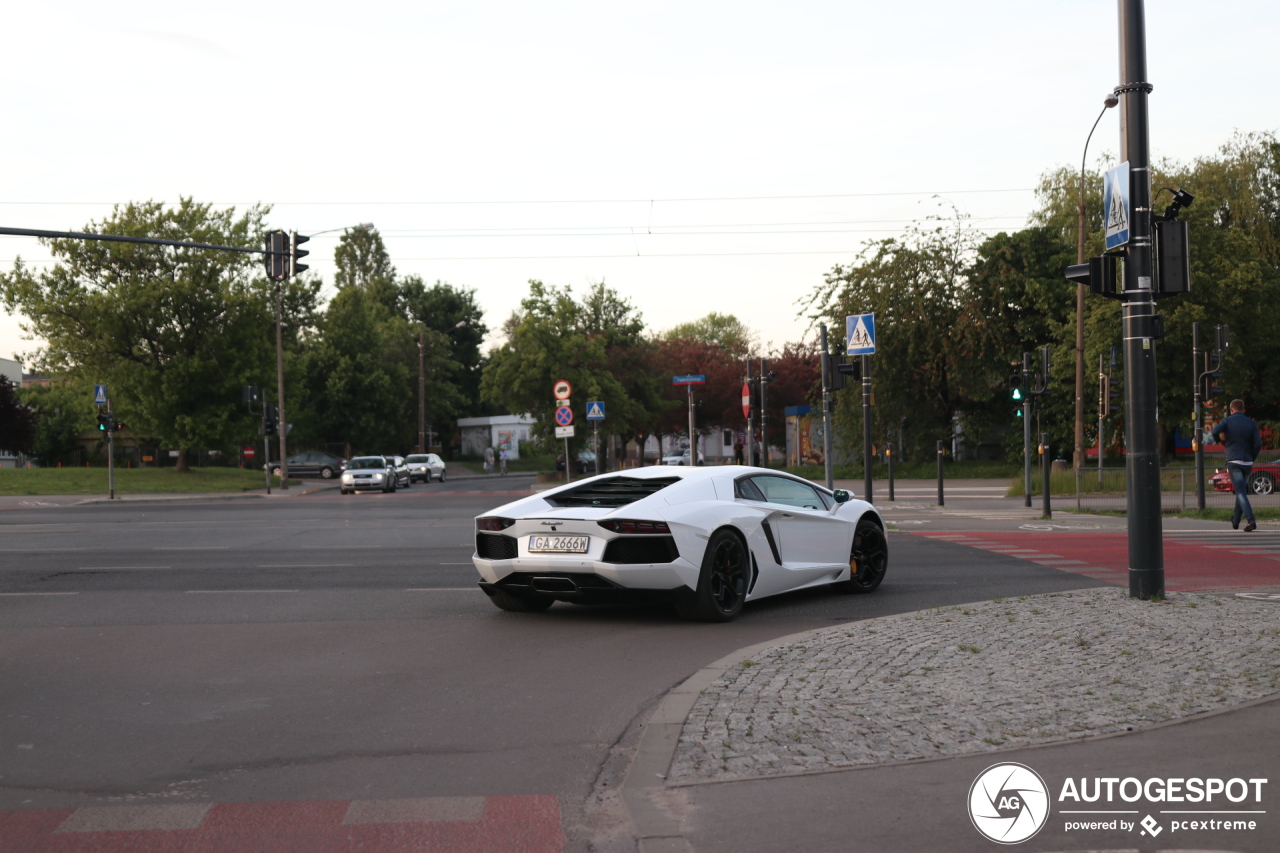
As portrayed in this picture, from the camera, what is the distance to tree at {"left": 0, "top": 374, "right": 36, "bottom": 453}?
7294 centimetres

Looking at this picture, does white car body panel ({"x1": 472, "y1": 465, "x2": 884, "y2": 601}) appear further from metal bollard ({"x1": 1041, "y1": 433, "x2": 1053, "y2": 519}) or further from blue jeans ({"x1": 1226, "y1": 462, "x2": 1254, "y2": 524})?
metal bollard ({"x1": 1041, "y1": 433, "x2": 1053, "y2": 519})

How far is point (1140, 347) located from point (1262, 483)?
21469 millimetres

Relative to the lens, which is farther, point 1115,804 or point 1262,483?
point 1262,483

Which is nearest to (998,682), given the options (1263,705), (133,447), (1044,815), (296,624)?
(1263,705)

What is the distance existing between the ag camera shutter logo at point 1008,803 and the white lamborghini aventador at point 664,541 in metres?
4.79

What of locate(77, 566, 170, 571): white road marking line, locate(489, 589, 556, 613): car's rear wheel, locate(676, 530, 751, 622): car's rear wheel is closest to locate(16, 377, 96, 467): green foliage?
locate(77, 566, 170, 571): white road marking line

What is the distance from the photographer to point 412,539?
20.5 metres

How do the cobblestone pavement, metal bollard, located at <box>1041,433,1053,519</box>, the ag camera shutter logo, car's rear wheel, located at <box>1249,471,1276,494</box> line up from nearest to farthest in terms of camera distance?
the ag camera shutter logo < the cobblestone pavement < metal bollard, located at <box>1041,433,1053,519</box> < car's rear wheel, located at <box>1249,471,1276,494</box>

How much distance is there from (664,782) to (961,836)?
4.00 ft

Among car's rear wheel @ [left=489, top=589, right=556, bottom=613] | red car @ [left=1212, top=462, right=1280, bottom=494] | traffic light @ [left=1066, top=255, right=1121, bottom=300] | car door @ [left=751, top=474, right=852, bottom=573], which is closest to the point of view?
traffic light @ [left=1066, top=255, right=1121, bottom=300]

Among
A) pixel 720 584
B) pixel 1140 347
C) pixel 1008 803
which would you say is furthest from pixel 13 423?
pixel 1008 803

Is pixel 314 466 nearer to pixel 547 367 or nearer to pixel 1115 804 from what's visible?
pixel 547 367

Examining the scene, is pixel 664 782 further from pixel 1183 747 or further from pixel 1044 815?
pixel 1183 747

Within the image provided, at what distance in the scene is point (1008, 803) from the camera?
470 centimetres
